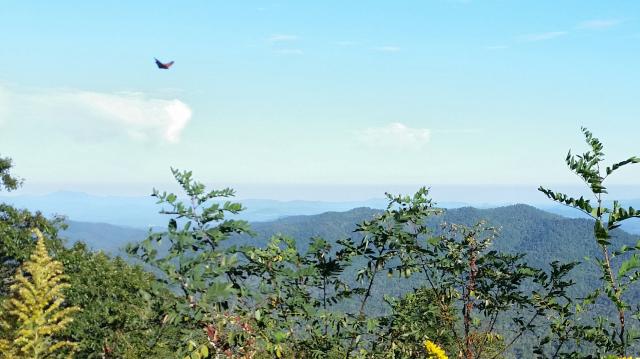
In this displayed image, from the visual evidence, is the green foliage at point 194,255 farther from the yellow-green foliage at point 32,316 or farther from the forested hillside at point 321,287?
the yellow-green foliage at point 32,316

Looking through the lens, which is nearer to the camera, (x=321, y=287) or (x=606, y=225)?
(x=606, y=225)

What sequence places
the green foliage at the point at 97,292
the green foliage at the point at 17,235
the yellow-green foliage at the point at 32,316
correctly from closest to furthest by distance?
the yellow-green foliage at the point at 32,316, the green foliage at the point at 97,292, the green foliage at the point at 17,235

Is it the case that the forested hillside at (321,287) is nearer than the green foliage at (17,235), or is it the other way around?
the forested hillside at (321,287)

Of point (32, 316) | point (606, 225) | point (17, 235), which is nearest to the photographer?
point (606, 225)

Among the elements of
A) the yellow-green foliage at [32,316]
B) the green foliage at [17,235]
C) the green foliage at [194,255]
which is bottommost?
the green foliage at [17,235]

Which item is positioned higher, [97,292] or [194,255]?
[194,255]

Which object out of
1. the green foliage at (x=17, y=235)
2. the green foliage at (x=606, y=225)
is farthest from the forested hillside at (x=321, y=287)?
the green foliage at (x=17, y=235)

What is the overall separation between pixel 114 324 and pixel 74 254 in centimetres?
2380

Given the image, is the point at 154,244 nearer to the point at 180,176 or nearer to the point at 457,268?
the point at 180,176

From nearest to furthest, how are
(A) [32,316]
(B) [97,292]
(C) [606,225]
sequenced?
(C) [606,225] → (A) [32,316] → (B) [97,292]

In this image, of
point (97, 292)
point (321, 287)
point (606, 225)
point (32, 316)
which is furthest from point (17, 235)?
point (606, 225)

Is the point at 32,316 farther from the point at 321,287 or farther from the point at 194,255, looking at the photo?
the point at 321,287

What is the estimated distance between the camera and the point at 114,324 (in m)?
5.61

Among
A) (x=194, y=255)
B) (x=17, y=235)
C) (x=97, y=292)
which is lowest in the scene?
(x=97, y=292)
